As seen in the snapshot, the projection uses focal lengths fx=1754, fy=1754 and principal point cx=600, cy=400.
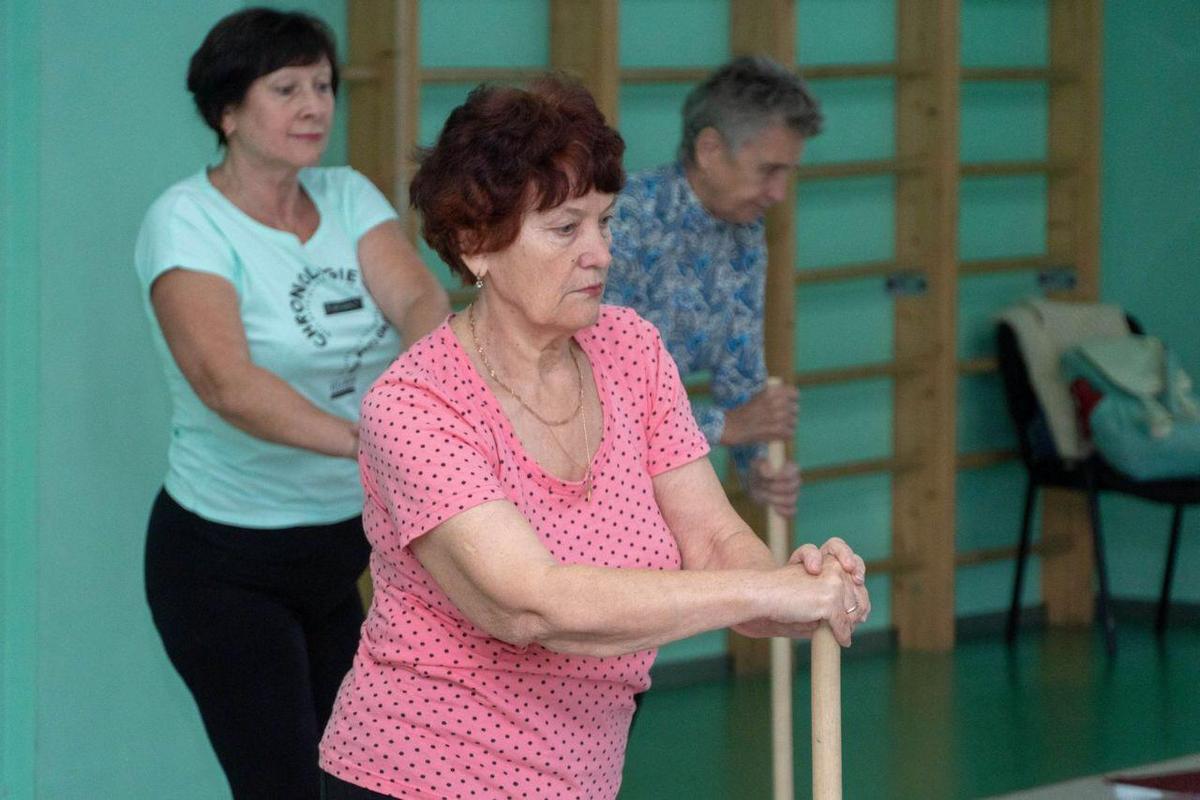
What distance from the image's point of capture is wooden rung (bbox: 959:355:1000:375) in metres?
6.19

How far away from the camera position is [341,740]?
1.91m

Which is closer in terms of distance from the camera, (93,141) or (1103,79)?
(93,141)

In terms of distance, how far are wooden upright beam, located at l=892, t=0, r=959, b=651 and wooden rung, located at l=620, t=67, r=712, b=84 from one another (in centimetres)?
89

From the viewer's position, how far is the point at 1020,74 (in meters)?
6.15

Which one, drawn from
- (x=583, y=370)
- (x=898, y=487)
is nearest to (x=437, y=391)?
(x=583, y=370)

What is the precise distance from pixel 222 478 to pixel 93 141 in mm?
1037

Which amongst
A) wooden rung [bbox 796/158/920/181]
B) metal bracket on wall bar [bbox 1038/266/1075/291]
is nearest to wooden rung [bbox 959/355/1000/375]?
metal bracket on wall bar [bbox 1038/266/1075/291]

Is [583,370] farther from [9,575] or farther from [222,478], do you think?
Answer: [9,575]

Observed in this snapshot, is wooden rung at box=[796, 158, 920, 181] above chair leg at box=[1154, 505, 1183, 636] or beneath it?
above

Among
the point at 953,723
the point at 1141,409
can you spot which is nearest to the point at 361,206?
the point at 953,723

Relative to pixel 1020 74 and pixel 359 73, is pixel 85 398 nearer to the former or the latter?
pixel 359 73

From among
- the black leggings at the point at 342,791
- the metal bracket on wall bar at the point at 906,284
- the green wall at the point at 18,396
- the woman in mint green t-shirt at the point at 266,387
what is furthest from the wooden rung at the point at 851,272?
the black leggings at the point at 342,791

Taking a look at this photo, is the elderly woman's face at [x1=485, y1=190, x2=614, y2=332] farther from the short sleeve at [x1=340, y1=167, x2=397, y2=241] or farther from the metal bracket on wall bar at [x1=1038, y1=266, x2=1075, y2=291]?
the metal bracket on wall bar at [x1=1038, y1=266, x2=1075, y2=291]

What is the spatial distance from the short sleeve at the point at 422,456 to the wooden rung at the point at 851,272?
12.8ft
